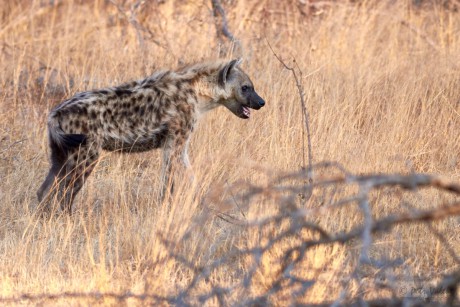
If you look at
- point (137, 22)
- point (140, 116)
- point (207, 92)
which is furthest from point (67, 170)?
point (137, 22)

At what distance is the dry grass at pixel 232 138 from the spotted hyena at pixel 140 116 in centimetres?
23

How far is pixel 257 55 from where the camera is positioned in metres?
8.52

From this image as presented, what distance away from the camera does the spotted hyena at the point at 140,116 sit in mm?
5566

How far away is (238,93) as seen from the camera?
6641mm

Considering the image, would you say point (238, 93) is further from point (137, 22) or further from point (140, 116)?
point (137, 22)

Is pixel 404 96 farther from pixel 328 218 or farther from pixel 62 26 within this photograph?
pixel 62 26

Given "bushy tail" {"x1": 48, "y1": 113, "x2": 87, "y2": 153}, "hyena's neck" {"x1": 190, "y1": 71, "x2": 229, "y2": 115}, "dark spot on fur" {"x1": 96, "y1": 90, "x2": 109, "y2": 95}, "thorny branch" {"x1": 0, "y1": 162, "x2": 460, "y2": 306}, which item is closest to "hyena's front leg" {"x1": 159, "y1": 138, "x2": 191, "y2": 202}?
"hyena's neck" {"x1": 190, "y1": 71, "x2": 229, "y2": 115}

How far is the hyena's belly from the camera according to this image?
5.86 m

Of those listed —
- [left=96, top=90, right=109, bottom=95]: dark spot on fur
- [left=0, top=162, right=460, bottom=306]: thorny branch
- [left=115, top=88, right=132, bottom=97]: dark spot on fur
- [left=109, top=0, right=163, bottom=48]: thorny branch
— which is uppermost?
[left=109, top=0, right=163, bottom=48]: thorny branch

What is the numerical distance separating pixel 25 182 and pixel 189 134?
1.23m

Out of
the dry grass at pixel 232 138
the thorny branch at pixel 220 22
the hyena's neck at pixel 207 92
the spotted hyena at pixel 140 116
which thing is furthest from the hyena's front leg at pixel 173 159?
the thorny branch at pixel 220 22

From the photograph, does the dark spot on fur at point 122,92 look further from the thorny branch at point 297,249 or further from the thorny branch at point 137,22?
the thorny branch at point 137,22

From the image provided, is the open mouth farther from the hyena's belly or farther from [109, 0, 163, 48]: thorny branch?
[109, 0, 163, 48]: thorny branch

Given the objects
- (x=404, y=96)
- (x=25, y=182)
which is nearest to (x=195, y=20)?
(x=404, y=96)
